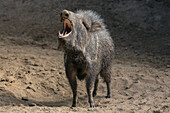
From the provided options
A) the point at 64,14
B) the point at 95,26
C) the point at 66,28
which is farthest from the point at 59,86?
the point at 64,14

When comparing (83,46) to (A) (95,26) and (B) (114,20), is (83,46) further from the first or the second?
(B) (114,20)

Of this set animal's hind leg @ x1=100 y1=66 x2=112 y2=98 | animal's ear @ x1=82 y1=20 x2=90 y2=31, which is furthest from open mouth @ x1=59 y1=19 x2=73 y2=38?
animal's hind leg @ x1=100 y1=66 x2=112 y2=98

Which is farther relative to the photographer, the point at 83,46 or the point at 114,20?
the point at 114,20

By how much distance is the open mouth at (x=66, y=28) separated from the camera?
162 inches

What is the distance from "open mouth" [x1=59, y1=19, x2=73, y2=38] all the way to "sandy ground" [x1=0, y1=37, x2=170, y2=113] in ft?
3.49

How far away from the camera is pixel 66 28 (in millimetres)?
4281

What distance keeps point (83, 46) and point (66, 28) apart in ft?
1.30

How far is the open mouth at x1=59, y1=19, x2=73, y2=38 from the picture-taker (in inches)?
162

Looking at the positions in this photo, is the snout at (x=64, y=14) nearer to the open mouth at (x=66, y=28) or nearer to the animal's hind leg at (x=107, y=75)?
the open mouth at (x=66, y=28)

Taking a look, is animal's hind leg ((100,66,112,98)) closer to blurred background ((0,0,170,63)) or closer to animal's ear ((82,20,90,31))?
animal's ear ((82,20,90,31))

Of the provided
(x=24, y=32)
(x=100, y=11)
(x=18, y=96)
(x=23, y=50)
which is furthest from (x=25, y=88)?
(x=100, y=11)

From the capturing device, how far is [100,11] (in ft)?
36.8

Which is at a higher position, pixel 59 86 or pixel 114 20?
pixel 114 20

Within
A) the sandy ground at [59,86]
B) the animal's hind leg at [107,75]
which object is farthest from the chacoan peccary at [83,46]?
the sandy ground at [59,86]
